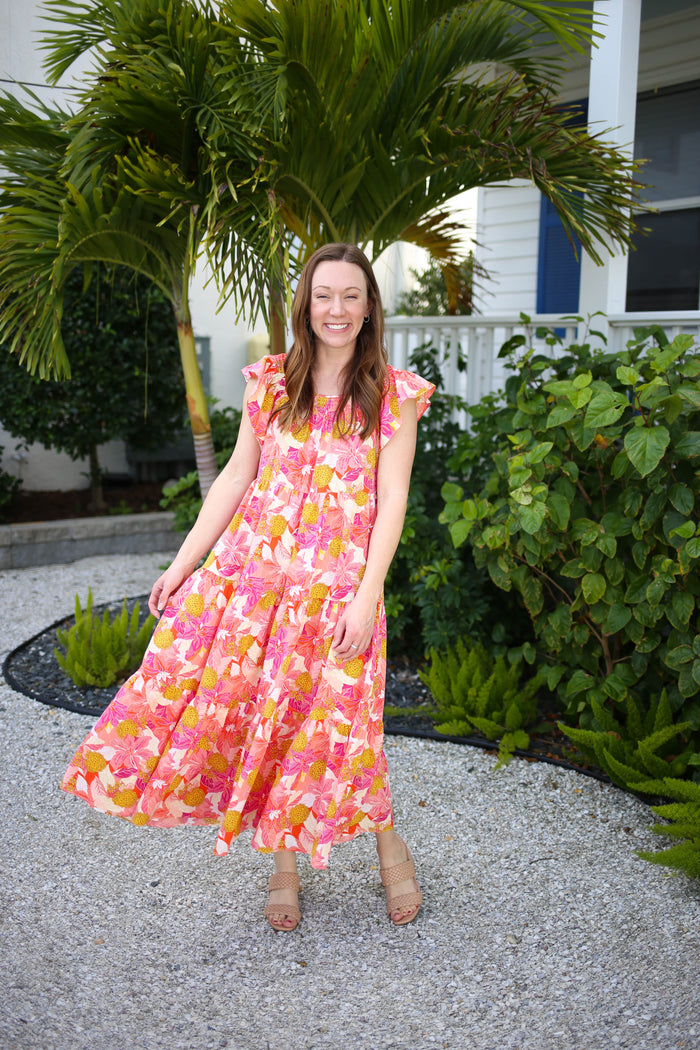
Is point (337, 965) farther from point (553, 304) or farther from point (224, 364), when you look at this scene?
point (224, 364)

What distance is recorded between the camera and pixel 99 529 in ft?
19.5

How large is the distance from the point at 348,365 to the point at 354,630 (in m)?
0.65

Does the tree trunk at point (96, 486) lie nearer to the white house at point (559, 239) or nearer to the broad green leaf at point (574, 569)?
the white house at point (559, 239)

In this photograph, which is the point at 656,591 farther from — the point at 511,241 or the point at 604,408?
the point at 511,241

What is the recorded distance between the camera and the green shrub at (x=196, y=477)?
16.1 ft

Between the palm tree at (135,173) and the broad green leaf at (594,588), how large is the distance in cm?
157

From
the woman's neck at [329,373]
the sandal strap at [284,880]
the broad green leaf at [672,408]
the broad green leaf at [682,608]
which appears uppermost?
the woman's neck at [329,373]

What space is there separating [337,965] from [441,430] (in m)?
2.86

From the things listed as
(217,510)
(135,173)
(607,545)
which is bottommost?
(607,545)

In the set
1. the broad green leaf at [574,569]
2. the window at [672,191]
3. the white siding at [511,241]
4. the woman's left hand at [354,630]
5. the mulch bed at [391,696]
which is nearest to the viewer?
the woman's left hand at [354,630]

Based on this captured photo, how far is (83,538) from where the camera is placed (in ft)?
19.4

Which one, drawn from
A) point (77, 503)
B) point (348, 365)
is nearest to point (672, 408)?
point (348, 365)

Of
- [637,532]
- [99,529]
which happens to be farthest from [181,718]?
[99,529]

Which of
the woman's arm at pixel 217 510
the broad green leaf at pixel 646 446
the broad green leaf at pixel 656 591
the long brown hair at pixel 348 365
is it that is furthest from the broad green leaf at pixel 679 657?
the woman's arm at pixel 217 510
